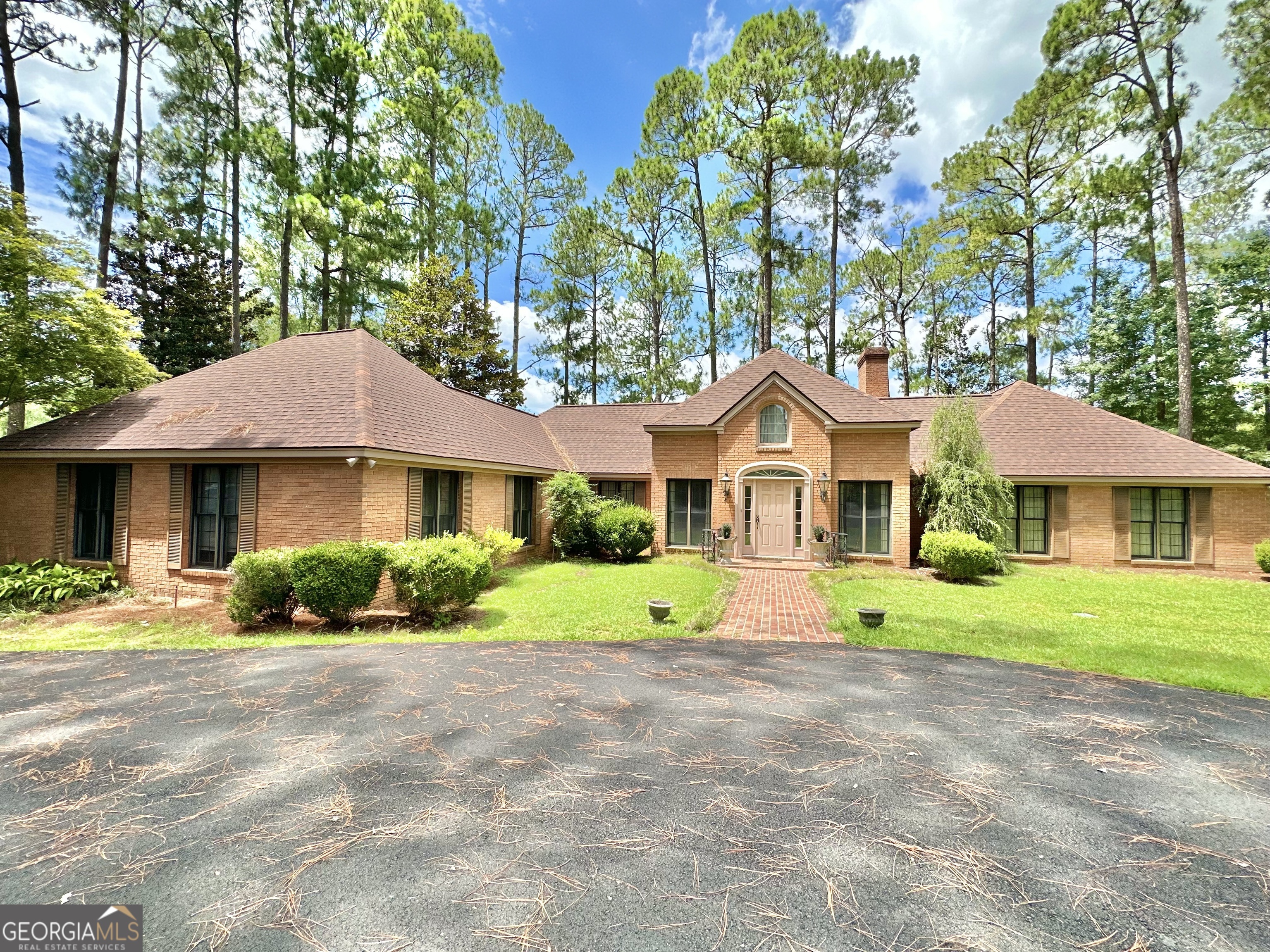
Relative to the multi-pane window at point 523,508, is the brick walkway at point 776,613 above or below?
below

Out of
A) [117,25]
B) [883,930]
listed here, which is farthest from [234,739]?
[117,25]

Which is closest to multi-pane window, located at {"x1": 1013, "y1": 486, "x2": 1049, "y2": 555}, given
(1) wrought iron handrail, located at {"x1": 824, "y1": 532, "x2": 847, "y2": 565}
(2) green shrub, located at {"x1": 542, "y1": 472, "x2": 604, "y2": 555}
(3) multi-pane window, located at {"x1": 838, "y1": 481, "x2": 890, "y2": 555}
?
(3) multi-pane window, located at {"x1": 838, "y1": 481, "x2": 890, "y2": 555}

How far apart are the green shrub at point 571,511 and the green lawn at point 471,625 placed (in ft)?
14.0

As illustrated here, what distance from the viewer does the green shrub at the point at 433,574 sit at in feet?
26.6

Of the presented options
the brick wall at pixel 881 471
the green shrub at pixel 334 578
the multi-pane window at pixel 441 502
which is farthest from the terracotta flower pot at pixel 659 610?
the brick wall at pixel 881 471

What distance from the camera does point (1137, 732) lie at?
13.6 ft

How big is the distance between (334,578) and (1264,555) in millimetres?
22044

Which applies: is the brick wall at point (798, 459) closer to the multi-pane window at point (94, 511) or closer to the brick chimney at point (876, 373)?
the brick chimney at point (876, 373)

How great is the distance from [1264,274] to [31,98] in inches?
1780

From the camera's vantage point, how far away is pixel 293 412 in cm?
1060

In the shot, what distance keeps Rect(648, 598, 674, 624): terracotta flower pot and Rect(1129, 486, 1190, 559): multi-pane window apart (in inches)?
624

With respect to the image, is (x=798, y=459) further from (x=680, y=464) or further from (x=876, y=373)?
(x=876, y=373)

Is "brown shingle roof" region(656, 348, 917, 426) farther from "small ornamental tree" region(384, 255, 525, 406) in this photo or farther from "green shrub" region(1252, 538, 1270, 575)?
"small ornamental tree" region(384, 255, 525, 406)

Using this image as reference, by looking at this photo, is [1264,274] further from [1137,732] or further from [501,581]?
[501,581]
